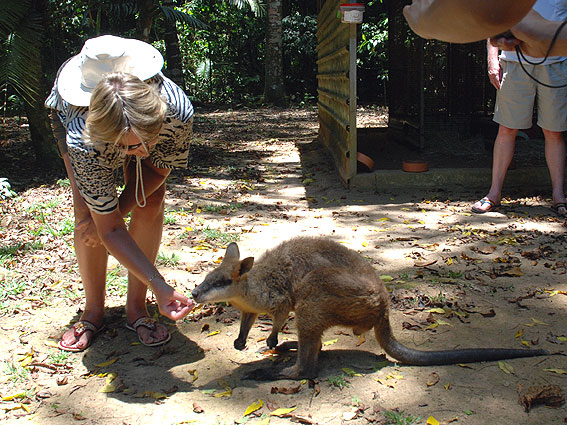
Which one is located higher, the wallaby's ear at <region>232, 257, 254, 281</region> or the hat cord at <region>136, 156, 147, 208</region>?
the hat cord at <region>136, 156, 147, 208</region>

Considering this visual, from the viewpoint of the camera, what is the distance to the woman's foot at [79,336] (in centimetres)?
357

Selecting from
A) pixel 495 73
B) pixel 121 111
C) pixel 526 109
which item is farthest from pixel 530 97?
pixel 121 111

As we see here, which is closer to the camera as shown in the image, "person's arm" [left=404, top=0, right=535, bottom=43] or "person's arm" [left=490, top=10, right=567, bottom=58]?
"person's arm" [left=404, top=0, right=535, bottom=43]

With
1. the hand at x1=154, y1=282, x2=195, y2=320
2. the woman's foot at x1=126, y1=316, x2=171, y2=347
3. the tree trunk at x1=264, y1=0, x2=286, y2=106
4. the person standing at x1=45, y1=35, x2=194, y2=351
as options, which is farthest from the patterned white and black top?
the tree trunk at x1=264, y1=0, x2=286, y2=106

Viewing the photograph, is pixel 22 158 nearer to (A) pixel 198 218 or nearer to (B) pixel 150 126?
(A) pixel 198 218

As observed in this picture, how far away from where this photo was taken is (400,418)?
2.72 m

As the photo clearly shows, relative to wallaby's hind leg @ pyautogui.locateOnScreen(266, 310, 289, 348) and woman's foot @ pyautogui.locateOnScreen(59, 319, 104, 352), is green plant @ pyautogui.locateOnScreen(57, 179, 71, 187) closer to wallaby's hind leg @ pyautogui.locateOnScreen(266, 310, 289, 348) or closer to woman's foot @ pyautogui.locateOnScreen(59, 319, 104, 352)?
woman's foot @ pyautogui.locateOnScreen(59, 319, 104, 352)

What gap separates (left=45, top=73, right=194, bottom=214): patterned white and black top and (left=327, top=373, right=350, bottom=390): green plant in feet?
4.82

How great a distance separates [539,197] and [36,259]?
17.0ft

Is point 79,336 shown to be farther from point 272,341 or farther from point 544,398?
point 544,398

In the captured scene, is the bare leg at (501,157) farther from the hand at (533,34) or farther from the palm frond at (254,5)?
the palm frond at (254,5)

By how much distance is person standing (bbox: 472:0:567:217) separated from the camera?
566 centimetres

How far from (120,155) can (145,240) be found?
2.53 feet

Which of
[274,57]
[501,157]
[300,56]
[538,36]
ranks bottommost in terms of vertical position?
[501,157]
